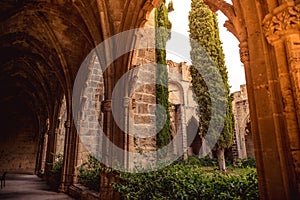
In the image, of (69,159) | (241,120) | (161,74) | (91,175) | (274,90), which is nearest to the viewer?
(274,90)

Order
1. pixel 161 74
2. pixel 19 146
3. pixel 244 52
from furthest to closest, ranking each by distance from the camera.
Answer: pixel 19 146
pixel 161 74
pixel 244 52

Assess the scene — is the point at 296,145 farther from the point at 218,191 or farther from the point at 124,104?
the point at 124,104

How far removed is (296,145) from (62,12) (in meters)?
6.55

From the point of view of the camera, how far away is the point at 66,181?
22.0 ft

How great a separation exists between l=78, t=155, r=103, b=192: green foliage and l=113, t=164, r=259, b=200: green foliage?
1.53 metres

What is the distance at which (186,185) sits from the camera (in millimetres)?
2824

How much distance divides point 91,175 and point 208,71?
7.89 meters

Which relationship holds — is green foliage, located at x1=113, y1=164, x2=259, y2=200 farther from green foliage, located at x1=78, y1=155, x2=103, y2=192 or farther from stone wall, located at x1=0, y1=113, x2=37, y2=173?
stone wall, located at x1=0, y1=113, x2=37, y2=173

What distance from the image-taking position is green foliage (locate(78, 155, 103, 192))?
204 inches

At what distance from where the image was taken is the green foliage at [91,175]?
5.17 m

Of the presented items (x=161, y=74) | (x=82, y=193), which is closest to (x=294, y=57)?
(x=161, y=74)

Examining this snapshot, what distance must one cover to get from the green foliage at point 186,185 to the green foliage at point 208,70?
777cm

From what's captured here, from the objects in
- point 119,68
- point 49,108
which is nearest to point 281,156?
point 119,68

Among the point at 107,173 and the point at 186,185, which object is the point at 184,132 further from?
the point at 186,185
